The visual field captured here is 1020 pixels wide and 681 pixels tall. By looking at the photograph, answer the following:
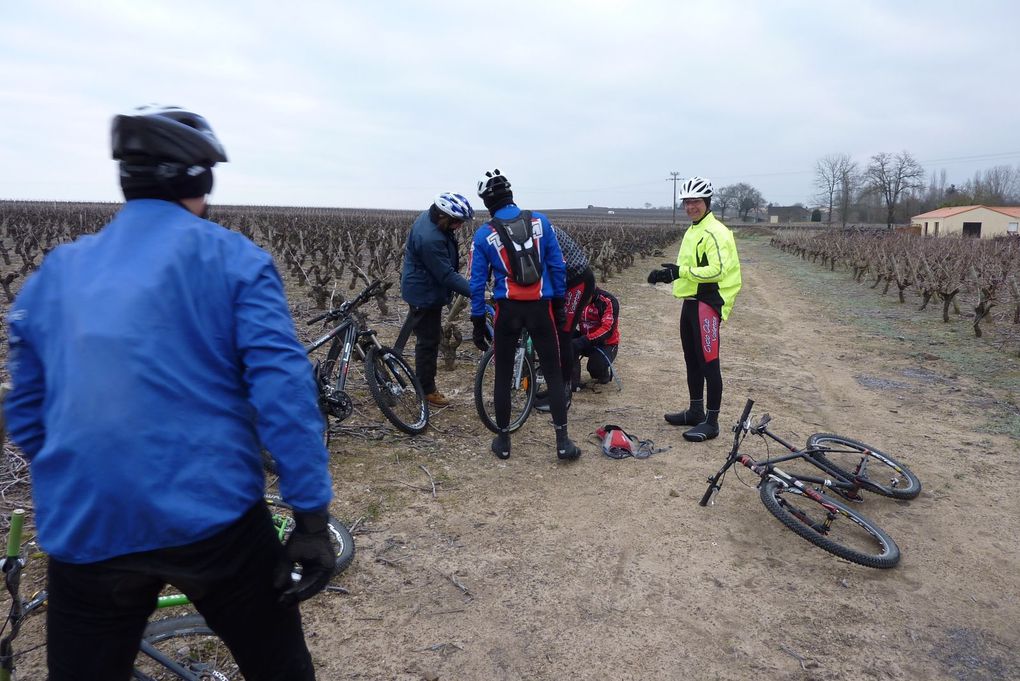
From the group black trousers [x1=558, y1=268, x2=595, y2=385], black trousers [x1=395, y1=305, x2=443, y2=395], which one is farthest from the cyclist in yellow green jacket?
black trousers [x1=395, y1=305, x2=443, y2=395]

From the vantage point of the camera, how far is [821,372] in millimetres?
7672

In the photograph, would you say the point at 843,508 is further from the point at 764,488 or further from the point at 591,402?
the point at 591,402

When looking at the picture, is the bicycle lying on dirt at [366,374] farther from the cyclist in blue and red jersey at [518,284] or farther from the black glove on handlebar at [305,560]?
the black glove on handlebar at [305,560]

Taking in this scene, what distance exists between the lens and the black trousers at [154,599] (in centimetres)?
138

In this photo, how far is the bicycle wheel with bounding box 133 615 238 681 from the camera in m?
2.17

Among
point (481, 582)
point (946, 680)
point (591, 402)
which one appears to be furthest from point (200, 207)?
point (591, 402)

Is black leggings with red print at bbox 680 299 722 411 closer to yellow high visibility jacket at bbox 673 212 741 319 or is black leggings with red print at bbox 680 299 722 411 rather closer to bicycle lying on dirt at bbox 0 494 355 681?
yellow high visibility jacket at bbox 673 212 741 319

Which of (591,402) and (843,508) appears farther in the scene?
(591,402)

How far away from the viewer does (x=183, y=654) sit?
252cm

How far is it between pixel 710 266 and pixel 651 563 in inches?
89.8

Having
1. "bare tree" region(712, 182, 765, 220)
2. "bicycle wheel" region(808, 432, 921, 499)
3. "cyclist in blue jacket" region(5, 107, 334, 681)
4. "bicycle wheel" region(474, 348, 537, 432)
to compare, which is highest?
"bare tree" region(712, 182, 765, 220)

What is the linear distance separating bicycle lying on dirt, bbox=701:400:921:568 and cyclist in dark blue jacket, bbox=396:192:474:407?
2.54 meters

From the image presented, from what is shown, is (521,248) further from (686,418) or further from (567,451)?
(686,418)

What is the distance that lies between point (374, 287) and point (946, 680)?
167 inches
